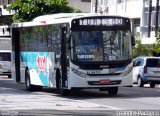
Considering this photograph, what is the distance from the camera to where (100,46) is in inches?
1015

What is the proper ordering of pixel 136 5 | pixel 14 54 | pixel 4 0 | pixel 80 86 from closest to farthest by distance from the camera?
pixel 80 86 < pixel 14 54 < pixel 136 5 < pixel 4 0

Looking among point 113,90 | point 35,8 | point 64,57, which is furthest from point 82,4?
point 64,57

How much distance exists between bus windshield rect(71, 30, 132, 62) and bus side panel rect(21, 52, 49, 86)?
10.0 feet

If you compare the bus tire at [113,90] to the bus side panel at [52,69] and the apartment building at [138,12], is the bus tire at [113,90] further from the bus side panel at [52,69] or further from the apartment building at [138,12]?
the apartment building at [138,12]

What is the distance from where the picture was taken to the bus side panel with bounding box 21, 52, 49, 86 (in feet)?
94.5

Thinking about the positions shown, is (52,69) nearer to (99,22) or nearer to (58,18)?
(58,18)

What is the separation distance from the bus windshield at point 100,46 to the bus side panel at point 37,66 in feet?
10.0

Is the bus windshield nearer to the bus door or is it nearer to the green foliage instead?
the bus door

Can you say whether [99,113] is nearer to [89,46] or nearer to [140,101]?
[140,101]

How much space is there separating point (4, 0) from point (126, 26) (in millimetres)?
62664

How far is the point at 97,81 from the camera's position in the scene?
25734 millimetres

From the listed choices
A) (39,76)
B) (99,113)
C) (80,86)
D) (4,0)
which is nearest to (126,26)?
(80,86)

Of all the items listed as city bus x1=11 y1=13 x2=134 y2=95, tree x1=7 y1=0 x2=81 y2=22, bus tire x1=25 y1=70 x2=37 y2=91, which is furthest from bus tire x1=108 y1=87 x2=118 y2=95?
tree x1=7 y1=0 x2=81 y2=22

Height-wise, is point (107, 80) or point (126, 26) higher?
point (126, 26)
